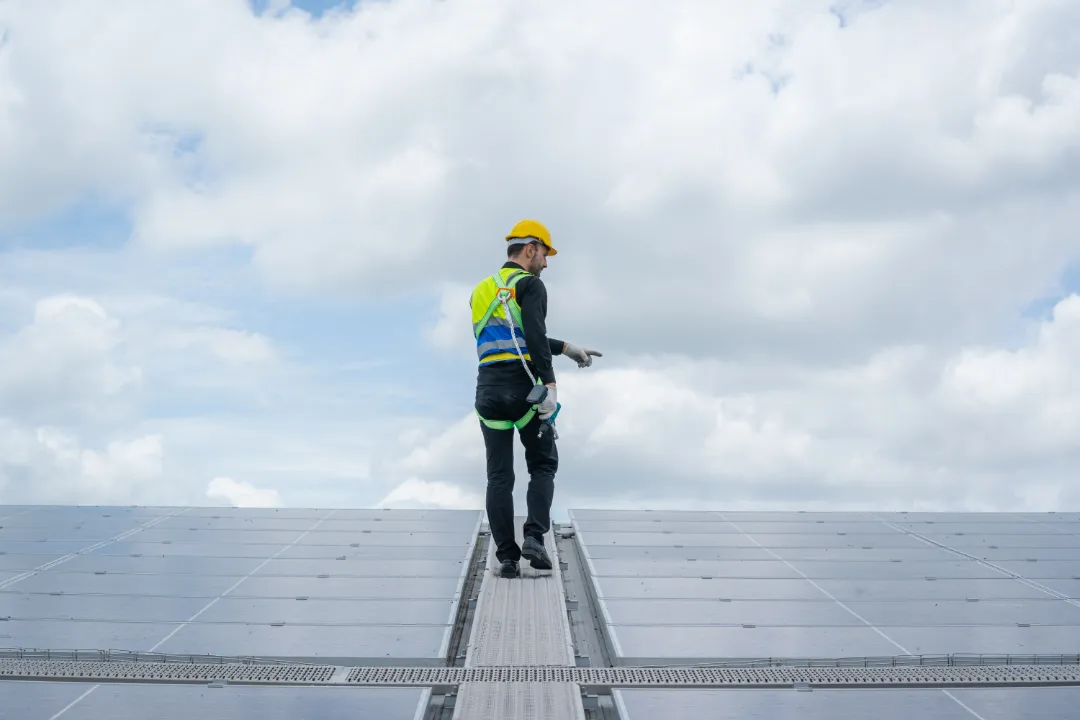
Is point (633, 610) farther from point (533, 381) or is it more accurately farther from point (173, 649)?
point (173, 649)

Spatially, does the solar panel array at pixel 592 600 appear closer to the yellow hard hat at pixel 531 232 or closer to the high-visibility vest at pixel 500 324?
the high-visibility vest at pixel 500 324

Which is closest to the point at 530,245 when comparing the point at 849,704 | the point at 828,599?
the point at 828,599

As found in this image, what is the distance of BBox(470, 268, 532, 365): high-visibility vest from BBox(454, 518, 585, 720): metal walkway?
4.73ft

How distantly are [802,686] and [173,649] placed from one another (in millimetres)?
3064

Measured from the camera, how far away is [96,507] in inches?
404

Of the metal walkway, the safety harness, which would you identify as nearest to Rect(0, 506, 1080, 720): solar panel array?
the metal walkway

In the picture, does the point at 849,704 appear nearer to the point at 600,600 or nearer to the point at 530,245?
the point at 600,600

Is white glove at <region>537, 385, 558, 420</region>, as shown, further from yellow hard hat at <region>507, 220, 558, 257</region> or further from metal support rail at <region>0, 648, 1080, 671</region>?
metal support rail at <region>0, 648, 1080, 671</region>

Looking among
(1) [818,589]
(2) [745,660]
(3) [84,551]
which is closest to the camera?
(2) [745,660]

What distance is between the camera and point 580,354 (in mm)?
7121

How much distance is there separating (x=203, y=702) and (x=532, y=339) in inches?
122

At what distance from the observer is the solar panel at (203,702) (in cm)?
409

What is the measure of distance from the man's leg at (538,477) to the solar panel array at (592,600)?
489 millimetres

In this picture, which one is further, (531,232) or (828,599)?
(531,232)
